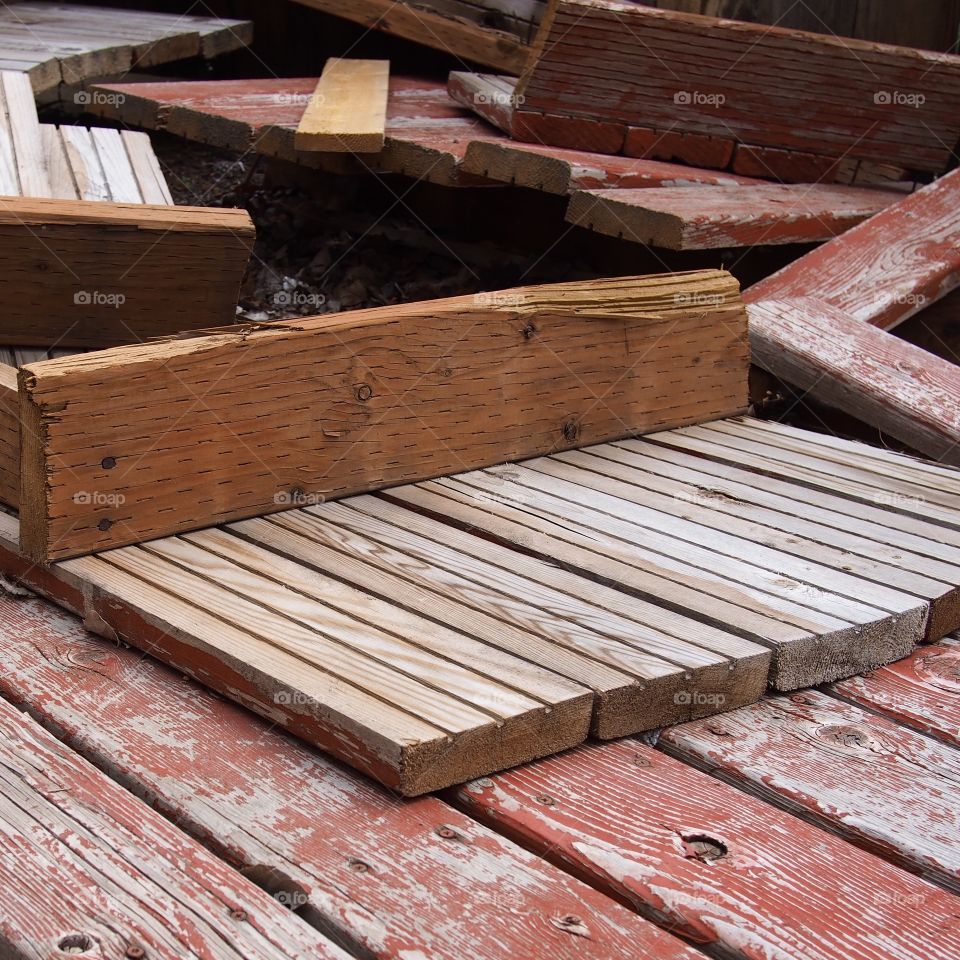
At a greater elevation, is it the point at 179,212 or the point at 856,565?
the point at 179,212

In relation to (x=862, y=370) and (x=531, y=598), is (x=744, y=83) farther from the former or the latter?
(x=531, y=598)

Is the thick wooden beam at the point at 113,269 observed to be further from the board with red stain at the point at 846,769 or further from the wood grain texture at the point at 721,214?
the board with red stain at the point at 846,769

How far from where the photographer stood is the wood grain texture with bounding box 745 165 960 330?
4.23 metres

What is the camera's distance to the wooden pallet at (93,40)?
6012 millimetres

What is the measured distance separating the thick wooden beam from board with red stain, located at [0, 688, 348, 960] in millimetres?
1730

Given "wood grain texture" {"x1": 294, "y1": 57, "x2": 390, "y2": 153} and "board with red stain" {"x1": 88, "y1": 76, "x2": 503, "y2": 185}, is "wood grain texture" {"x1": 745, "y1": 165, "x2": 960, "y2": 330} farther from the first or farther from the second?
"wood grain texture" {"x1": 294, "y1": 57, "x2": 390, "y2": 153}

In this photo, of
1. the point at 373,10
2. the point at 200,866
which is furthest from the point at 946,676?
the point at 373,10

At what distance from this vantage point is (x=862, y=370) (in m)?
3.79

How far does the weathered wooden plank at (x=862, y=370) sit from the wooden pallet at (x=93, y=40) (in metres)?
3.53

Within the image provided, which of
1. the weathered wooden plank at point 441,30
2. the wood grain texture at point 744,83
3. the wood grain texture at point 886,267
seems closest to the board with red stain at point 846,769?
the wood grain texture at point 886,267

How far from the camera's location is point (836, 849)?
185cm

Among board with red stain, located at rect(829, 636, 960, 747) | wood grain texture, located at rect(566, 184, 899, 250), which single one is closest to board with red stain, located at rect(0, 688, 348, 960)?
board with red stain, located at rect(829, 636, 960, 747)

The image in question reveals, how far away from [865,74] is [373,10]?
8.68ft

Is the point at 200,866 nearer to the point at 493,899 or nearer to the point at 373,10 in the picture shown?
the point at 493,899
